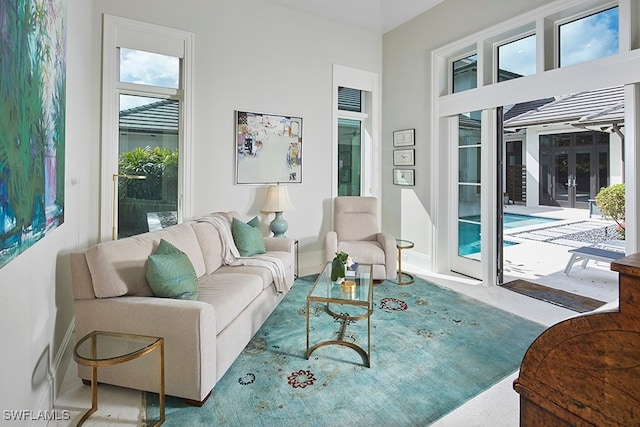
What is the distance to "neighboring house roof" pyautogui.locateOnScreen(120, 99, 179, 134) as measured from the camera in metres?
3.54

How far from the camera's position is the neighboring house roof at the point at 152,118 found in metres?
3.54

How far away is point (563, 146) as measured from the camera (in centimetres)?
886

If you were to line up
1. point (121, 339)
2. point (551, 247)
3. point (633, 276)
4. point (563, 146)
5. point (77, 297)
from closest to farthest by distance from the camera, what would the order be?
point (633, 276) → point (121, 339) → point (77, 297) → point (551, 247) → point (563, 146)

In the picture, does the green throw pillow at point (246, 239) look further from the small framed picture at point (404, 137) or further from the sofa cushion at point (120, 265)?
the small framed picture at point (404, 137)

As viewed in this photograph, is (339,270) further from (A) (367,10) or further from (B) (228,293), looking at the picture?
(A) (367,10)

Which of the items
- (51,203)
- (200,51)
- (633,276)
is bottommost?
(633,276)

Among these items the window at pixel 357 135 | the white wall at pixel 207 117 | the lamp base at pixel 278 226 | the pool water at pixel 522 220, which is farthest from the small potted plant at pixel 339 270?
the pool water at pixel 522 220

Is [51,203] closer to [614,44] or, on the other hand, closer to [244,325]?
[244,325]

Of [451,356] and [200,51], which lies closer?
[451,356]

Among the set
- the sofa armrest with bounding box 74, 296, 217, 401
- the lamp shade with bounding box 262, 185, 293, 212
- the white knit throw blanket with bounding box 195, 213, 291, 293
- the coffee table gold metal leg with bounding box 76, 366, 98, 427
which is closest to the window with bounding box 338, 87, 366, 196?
the lamp shade with bounding box 262, 185, 293, 212

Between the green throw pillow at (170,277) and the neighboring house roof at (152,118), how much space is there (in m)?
1.96

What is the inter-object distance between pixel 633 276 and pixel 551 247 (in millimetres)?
6093

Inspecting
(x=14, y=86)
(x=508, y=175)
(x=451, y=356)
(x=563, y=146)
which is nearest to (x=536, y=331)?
(x=451, y=356)

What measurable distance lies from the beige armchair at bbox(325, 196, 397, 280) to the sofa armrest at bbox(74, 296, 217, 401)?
89.4 inches
